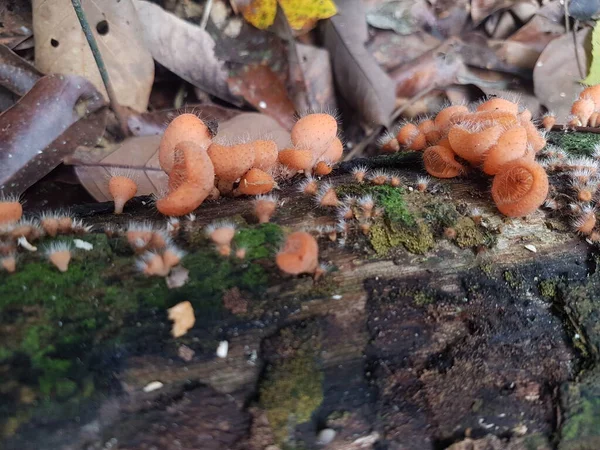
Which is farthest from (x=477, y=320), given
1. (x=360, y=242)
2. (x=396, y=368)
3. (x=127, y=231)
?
(x=127, y=231)

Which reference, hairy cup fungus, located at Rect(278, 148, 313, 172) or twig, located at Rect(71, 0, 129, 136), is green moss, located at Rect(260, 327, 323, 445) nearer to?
hairy cup fungus, located at Rect(278, 148, 313, 172)

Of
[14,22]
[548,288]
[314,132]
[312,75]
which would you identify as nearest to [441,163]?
[314,132]

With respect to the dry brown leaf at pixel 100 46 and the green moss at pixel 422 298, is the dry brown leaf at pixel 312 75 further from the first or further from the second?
the green moss at pixel 422 298

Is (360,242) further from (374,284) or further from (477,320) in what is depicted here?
(477,320)

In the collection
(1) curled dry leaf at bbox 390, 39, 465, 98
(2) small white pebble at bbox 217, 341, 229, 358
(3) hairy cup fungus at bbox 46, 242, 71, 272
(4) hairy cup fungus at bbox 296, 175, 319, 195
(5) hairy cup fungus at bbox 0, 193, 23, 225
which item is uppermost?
(5) hairy cup fungus at bbox 0, 193, 23, 225

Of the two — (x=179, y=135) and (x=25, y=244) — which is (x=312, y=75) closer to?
(x=179, y=135)

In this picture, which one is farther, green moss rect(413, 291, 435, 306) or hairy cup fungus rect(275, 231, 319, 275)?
green moss rect(413, 291, 435, 306)

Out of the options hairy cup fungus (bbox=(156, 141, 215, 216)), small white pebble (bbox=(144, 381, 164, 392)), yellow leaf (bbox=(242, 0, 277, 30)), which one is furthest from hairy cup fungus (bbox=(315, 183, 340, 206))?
yellow leaf (bbox=(242, 0, 277, 30))

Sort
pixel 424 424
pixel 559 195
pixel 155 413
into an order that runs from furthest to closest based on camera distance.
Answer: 1. pixel 559 195
2. pixel 424 424
3. pixel 155 413
